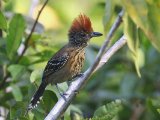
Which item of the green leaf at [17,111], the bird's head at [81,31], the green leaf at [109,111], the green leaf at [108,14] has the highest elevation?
the green leaf at [108,14]

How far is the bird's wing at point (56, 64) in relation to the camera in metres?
5.05

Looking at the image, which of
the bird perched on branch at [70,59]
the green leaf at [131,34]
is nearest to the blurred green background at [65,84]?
the bird perched on branch at [70,59]

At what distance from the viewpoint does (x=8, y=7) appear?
5.24 m

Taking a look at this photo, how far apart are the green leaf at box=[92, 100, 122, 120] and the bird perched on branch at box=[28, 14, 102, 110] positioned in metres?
1.34

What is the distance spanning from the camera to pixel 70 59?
17.5 ft

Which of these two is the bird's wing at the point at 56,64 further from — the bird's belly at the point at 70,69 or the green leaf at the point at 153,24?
the green leaf at the point at 153,24

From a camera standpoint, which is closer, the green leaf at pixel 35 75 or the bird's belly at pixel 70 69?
the green leaf at pixel 35 75

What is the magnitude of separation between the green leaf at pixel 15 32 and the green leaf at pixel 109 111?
1.25m

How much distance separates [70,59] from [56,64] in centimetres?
17

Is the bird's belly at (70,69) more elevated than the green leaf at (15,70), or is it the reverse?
the green leaf at (15,70)

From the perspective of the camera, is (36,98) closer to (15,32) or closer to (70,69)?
(15,32)

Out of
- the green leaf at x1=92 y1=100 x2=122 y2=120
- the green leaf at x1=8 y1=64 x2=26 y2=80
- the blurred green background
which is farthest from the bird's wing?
the green leaf at x1=92 y1=100 x2=122 y2=120

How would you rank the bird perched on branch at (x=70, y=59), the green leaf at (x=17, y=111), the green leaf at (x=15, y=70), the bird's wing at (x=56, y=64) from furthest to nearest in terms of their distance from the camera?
1. the bird's wing at (x=56, y=64)
2. the bird perched on branch at (x=70, y=59)
3. the green leaf at (x=15, y=70)
4. the green leaf at (x=17, y=111)

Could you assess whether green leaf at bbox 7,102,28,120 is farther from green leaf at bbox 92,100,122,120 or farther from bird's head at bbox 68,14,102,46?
bird's head at bbox 68,14,102,46
